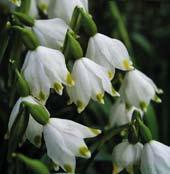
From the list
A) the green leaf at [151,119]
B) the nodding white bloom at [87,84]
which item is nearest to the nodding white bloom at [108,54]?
the nodding white bloom at [87,84]

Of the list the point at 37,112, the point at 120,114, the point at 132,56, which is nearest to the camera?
the point at 37,112

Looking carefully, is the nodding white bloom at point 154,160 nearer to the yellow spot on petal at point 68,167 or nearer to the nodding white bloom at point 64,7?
the yellow spot on petal at point 68,167

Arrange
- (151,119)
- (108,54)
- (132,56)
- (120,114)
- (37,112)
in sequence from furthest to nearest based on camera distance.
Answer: (132,56), (151,119), (120,114), (108,54), (37,112)

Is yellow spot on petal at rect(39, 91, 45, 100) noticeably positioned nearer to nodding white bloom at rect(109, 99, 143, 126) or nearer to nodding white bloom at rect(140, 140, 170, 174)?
nodding white bloom at rect(140, 140, 170, 174)

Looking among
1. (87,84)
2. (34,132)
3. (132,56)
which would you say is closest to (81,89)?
(87,84)

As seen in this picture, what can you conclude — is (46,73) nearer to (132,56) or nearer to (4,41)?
(4,41)

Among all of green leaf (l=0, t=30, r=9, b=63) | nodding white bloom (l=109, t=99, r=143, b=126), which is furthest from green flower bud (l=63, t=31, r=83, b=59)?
nodding white bloom (l=109, t=99, r=143, b=126)

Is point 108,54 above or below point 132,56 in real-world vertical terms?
above

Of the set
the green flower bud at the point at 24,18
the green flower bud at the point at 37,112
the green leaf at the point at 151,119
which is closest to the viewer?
the green flower bud at the point at 37,112
